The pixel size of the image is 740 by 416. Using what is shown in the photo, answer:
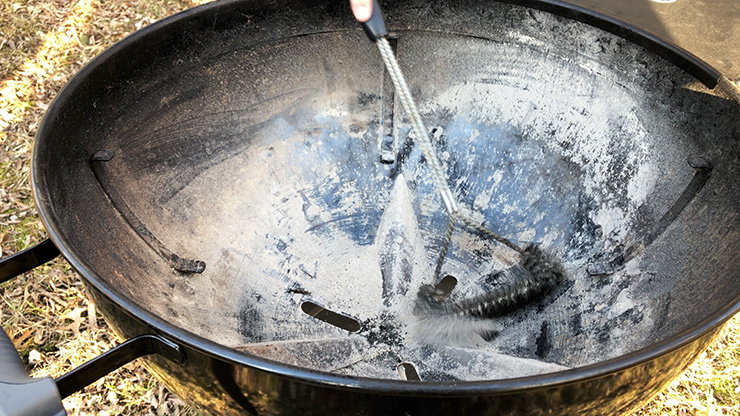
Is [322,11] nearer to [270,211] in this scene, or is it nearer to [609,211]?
[270,211]

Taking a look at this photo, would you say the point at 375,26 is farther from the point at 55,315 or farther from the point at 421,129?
the point at 55,315

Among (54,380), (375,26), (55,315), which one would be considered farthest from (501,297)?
→ (55,315)

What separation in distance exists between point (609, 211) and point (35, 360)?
174cm

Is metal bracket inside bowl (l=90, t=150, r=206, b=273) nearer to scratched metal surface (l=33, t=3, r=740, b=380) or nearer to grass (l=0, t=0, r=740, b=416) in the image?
scratched metal surface (l=33, t=3, r=740, b=380)

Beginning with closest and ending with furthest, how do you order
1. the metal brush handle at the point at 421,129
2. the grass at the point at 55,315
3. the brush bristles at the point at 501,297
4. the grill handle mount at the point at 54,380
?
the grill handle mount at the point at 54,380, the metal brush handle at the point at 421,129, the brush bristles at the point at 501,297, the grass at the point at 55,315

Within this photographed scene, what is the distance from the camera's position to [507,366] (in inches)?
54.9

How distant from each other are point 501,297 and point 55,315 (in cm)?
145

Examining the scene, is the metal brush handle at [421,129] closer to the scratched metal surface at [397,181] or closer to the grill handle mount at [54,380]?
the scratched metal surface at [397,181]

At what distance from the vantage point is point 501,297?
5.32 ft

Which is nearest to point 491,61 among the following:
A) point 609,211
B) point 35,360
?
point 609,211

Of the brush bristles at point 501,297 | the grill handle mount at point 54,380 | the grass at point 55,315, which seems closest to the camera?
the grill handle mount at point 54,380

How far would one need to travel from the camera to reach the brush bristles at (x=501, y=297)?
1577 mm

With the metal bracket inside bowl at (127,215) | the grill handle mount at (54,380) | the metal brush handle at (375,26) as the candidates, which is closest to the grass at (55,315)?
the metal bracket inside bowl at (127,215)

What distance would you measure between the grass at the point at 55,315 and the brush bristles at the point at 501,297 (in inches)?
22.4
